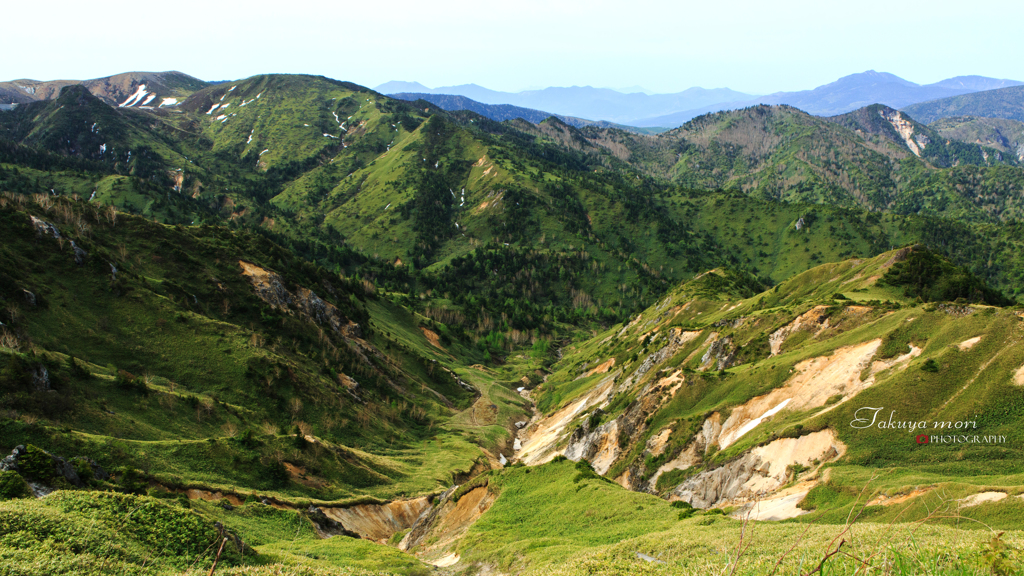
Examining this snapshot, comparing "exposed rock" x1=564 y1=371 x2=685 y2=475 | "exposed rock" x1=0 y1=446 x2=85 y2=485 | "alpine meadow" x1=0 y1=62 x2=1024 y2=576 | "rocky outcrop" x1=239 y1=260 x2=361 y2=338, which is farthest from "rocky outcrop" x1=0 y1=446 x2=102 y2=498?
"rocky outcrop" x1=239 y1=260 x2=361 y2=338

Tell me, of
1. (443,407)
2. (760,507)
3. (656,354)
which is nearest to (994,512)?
(760,507)

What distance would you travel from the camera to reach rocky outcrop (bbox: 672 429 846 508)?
3866cm

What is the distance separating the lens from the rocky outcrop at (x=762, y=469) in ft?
127

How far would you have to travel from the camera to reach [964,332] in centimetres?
4084

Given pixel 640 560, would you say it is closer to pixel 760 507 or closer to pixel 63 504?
pixel 760 507

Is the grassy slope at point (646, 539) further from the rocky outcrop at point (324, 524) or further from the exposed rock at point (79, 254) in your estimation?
the exposed rock at point (79, 254)

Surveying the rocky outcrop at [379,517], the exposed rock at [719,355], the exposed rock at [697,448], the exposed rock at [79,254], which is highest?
the exposed rock at [79,254]

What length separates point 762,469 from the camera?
4119 cm

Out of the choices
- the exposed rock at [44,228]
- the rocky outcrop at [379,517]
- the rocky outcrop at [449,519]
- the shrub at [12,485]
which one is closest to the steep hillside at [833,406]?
the rocky outcrop at [449,519]

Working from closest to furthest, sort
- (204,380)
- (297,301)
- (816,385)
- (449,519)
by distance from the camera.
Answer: (816,385) < (449,519) < (204,380) < (297,301)

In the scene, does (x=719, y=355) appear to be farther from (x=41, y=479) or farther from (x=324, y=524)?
(x=41, y=479)

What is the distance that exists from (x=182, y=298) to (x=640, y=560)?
85.0m

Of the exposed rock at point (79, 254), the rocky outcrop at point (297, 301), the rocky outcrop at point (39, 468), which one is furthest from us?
the rocky outcrop at point (297, 301)

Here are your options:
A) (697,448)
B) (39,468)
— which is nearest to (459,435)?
(697,448)
